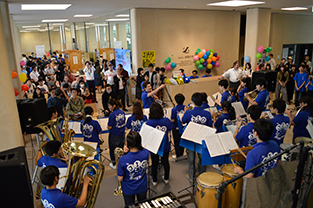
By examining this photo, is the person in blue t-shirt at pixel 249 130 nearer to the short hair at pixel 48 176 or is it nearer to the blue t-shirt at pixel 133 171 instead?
the blue t-shirt at pixel 133 171

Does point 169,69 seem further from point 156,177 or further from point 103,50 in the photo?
point 156,177

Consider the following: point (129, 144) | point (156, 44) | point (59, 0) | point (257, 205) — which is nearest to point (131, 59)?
point (156, 44)

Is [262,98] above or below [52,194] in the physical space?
above

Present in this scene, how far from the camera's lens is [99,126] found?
4883 millimetres

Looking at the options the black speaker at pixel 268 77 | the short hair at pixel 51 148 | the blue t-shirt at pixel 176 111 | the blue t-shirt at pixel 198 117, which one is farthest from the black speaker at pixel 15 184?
the black speaker at pixel 268 77

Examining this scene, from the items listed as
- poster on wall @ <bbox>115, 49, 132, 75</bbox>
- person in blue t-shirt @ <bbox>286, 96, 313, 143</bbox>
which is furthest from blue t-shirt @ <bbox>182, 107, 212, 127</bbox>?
poster on wall @ <bbox>115, 49, 132, 75</bbox>

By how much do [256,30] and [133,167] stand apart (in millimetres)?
10220

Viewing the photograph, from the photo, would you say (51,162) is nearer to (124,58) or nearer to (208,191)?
(208,191)

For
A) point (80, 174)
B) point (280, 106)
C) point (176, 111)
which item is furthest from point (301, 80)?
point (80, 174)

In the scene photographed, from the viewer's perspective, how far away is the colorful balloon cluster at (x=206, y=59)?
463 inches

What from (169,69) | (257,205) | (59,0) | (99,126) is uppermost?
(59,0)

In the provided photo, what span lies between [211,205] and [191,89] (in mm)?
6465

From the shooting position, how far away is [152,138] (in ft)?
12.9

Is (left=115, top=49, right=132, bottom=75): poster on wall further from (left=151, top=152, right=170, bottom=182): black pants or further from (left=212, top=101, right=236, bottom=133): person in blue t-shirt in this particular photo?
(left=151, top=152, right=170, bottom=182): black pants
